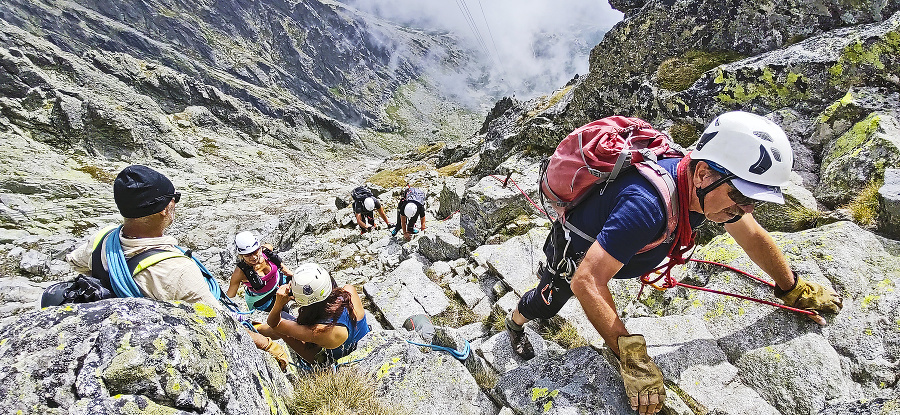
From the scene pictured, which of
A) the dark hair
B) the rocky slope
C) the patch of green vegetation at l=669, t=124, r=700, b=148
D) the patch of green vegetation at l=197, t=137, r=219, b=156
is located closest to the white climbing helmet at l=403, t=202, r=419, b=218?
the rocky slope

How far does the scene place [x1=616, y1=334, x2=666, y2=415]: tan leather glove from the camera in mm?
3227

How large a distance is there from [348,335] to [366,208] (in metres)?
11.1

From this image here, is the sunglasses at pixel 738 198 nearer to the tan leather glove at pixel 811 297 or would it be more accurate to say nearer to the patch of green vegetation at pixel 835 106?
the tan leather glove at pixel 811 297

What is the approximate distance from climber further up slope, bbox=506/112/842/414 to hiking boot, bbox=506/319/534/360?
1714 mm

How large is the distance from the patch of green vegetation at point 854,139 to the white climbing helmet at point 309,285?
8.09 meters

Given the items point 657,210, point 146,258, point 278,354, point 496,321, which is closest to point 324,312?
point 278,354

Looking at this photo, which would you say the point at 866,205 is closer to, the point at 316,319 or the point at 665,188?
the point at 665,188

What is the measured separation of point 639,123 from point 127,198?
4817mm

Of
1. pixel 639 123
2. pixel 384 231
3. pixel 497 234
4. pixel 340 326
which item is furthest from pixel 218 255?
pixel 639 123

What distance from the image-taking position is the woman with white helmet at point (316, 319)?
518 centimetres

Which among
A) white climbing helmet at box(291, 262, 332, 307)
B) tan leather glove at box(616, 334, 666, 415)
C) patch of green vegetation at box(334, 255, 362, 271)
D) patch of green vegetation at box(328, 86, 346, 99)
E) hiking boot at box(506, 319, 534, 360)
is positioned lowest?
patch of green vegetation at box(328, 86, 346, 99)

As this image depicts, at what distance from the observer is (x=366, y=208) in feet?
53.7

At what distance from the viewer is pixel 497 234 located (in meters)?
10.9

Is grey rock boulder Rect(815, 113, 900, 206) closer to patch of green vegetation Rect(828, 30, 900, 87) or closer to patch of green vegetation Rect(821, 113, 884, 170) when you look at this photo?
patch of green vegetation Rect(821, 113, 884, 170)
